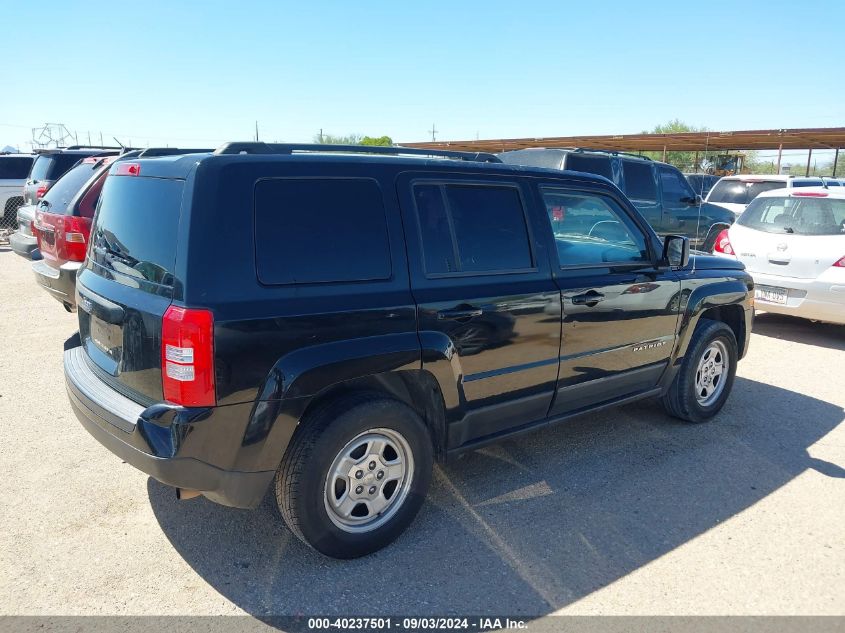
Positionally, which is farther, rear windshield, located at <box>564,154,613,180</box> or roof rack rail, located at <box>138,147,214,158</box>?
rear windshield, located at <box>564,154,613,180</box>

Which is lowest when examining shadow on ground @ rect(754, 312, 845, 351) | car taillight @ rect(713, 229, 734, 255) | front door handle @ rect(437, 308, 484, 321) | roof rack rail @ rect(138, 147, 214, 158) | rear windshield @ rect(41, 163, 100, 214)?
shadow on ground @ rect(754, 312, 845, 351)

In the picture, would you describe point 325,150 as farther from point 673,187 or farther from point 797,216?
point 673,187

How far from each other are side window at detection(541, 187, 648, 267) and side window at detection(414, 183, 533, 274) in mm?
319

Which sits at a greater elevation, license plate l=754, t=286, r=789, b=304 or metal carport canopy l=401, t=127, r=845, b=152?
metal carport canopy l=401, t=127, r=845, b=152

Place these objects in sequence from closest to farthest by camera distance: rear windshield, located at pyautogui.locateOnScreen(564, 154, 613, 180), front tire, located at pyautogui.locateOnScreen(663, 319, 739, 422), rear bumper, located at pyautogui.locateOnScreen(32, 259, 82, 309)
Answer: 1. front tire, located at pyautogui.locateOnScreen(663, 319, 739, 422)
2. rear bumper, located at pyautogui.locateOnScreen(32, 259, 82, 309)
3. rear windshield, located at pyautogui.locateOnScreen(564, 154, 613, 180)

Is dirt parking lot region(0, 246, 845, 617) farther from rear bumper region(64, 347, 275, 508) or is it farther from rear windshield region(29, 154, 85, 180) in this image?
rear windshield region(29, 154, 85, 180)

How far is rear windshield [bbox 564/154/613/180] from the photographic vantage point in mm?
9055

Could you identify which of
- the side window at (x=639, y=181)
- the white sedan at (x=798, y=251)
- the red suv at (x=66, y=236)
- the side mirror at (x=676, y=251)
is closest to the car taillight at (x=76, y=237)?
the red suv at (x=66, y=236)

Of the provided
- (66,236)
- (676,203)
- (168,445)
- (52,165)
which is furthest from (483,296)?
(52,165)

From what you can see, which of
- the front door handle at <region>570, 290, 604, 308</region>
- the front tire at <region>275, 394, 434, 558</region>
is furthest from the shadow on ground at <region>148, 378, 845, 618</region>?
the front door handle at <region>570, 290, 604, 308</region>

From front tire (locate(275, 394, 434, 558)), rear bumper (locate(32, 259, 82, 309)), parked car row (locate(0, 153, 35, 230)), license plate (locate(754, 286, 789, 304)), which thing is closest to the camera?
front tire (locate(275, 394, 434, 558))

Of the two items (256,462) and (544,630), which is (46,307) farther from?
(544,630)

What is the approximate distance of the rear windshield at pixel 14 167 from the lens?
1437 centimetres

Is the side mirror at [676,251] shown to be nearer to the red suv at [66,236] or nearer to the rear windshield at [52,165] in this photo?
the red suv at [66,236]
